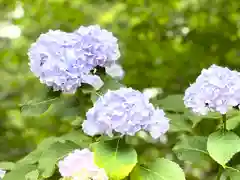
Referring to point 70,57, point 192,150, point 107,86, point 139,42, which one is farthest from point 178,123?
point 139,42

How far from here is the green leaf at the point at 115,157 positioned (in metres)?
0.82

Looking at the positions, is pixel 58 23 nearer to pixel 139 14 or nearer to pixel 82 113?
pixel 139 14

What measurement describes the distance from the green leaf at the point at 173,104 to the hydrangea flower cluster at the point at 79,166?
435 millimetres

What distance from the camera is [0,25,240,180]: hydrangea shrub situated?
32.9 inches

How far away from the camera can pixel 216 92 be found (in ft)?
3.10

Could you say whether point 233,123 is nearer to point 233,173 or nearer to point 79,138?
point 233,173

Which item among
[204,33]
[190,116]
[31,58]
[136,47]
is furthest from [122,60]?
[31,58]

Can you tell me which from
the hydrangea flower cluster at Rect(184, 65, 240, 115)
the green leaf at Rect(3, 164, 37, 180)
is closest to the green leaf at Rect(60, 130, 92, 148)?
the green leaf at Rect(3, 164, 37, 180)

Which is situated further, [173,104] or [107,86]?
[173,104]

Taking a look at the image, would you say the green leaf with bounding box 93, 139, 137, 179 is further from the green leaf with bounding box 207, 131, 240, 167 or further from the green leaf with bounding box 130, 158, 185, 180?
the green leaf with bounding box 207, 131, 240, 167

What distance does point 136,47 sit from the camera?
2137mm

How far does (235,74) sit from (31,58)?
411 millimetres

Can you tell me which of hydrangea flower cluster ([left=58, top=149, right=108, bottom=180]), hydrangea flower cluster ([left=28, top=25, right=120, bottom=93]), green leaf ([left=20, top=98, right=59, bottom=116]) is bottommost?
hydrangea flower cluster ([left=58, top=149, right=108, bottom=180])

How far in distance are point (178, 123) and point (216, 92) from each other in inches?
9.1
